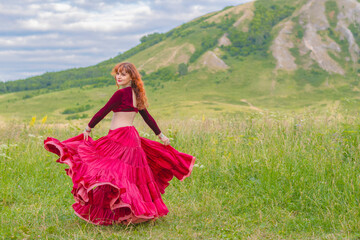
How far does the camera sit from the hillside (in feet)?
323

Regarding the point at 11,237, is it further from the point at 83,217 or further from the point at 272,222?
the point at 272,222

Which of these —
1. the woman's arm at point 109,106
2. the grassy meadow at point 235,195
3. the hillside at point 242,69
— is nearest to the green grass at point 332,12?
the hillside at point 242,69

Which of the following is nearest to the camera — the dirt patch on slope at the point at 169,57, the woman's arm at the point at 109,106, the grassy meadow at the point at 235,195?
the grassy meadow at the point at 235,195

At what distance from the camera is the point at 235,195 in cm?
679

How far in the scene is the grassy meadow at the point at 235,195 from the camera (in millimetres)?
5363

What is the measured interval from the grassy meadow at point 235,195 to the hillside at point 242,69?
75.0 meters

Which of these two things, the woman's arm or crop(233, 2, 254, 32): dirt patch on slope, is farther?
crop(233, 2, 254, 32): dirt patch on slope

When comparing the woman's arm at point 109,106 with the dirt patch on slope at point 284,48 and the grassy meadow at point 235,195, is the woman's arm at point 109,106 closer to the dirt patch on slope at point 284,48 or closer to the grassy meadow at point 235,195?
the grassy meadow at point 235,195

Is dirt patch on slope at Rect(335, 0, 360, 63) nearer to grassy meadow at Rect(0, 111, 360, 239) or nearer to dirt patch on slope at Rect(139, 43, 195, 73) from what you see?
dirt patch on slope at Rect(139, 43, 195, 73)

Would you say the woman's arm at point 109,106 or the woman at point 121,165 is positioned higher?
the woman's arm at point 109,106

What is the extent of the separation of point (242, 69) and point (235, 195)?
367 feet

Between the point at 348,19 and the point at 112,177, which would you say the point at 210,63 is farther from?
the point at 112,177

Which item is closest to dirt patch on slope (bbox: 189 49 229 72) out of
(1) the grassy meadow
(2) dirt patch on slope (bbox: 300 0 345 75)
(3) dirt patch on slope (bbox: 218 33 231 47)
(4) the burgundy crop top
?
(3) dirt patch on slope (bbox: 218 33 231 47)

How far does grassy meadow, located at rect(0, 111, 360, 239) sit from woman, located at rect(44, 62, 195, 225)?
262mm
